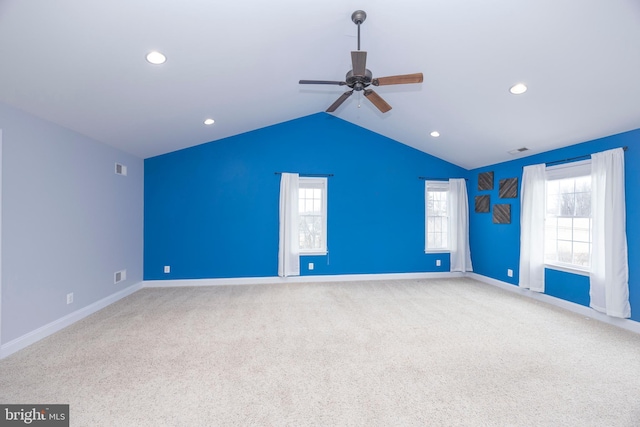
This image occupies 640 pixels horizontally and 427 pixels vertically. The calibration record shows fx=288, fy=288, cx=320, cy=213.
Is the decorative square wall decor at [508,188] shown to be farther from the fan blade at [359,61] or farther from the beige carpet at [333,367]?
the fan blade at [359,61]

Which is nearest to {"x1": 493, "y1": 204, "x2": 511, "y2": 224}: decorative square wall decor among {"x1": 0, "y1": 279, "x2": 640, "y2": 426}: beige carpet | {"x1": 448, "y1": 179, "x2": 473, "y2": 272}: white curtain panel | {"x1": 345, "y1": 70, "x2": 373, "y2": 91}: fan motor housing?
A: {"x1": 448, "y1": 179, "x2": 473, "y2": 272}: white curtain panel

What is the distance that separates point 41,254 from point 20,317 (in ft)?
2.04

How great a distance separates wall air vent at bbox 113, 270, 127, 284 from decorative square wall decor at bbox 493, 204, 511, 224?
Result: 6581 millimetres

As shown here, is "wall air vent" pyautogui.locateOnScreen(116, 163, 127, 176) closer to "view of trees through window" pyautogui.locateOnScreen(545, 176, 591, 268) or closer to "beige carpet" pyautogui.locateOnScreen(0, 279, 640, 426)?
"beige carpet" pyautogui.locateOnScreen(0, 279, 640, 426)

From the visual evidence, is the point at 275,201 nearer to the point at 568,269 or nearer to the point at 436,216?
the point at 436,216

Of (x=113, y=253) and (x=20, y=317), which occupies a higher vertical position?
(x=113, y=253)

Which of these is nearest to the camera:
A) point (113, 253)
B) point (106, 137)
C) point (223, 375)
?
point (223, 375)

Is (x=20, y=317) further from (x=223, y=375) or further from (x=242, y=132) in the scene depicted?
(x=242, y=132)

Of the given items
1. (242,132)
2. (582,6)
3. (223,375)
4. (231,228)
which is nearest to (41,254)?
(223,375)

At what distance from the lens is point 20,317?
2.77 metres

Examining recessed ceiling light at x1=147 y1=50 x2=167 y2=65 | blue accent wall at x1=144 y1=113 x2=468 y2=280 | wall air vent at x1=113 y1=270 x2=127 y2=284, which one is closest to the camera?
recessed ceiling light at x1=147 y1=50 x2=167 y2=65

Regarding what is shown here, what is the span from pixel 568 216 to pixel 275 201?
15.5 feet

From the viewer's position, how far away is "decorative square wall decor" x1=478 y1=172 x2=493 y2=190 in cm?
559

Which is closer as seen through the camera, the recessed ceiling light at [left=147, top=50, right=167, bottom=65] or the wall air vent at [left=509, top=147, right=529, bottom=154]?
the recessed ceiling light at [left=147, top=50, right=167, bottom=65]
